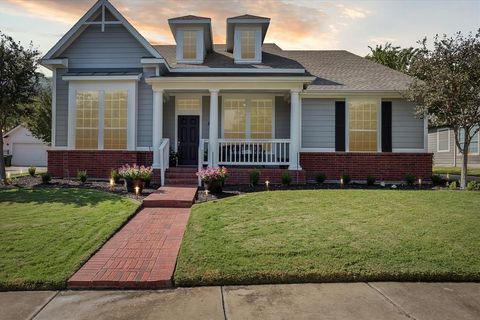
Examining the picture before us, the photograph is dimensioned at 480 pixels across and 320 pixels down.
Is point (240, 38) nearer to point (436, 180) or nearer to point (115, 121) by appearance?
point (115, 121)

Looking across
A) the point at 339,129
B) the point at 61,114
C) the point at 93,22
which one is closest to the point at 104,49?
the point at 93,22

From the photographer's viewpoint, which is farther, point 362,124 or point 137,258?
point 362,124

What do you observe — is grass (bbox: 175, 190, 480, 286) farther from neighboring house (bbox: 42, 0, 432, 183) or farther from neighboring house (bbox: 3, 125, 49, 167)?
neighboring house (bbox: 3, 125, 49, 167)

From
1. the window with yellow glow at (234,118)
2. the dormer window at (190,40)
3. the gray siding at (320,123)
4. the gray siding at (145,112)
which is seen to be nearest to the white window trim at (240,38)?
the dormer window at (190,40)

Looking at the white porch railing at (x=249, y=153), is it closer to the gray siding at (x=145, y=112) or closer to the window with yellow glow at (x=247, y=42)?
the gray siding at (x=145, y=112)

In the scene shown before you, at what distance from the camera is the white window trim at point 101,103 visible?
539 inches

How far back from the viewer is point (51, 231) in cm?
644

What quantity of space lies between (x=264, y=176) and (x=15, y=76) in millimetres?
10017

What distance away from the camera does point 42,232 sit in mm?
6391

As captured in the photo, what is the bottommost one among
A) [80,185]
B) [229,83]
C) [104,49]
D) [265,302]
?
[265,302]

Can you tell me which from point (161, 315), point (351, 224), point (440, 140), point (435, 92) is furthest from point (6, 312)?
point (440, 140)

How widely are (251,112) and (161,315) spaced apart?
Result: 1222 cm

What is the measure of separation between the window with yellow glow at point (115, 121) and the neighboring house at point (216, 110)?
40 mm

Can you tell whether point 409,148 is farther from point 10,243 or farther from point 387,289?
point 10,243
